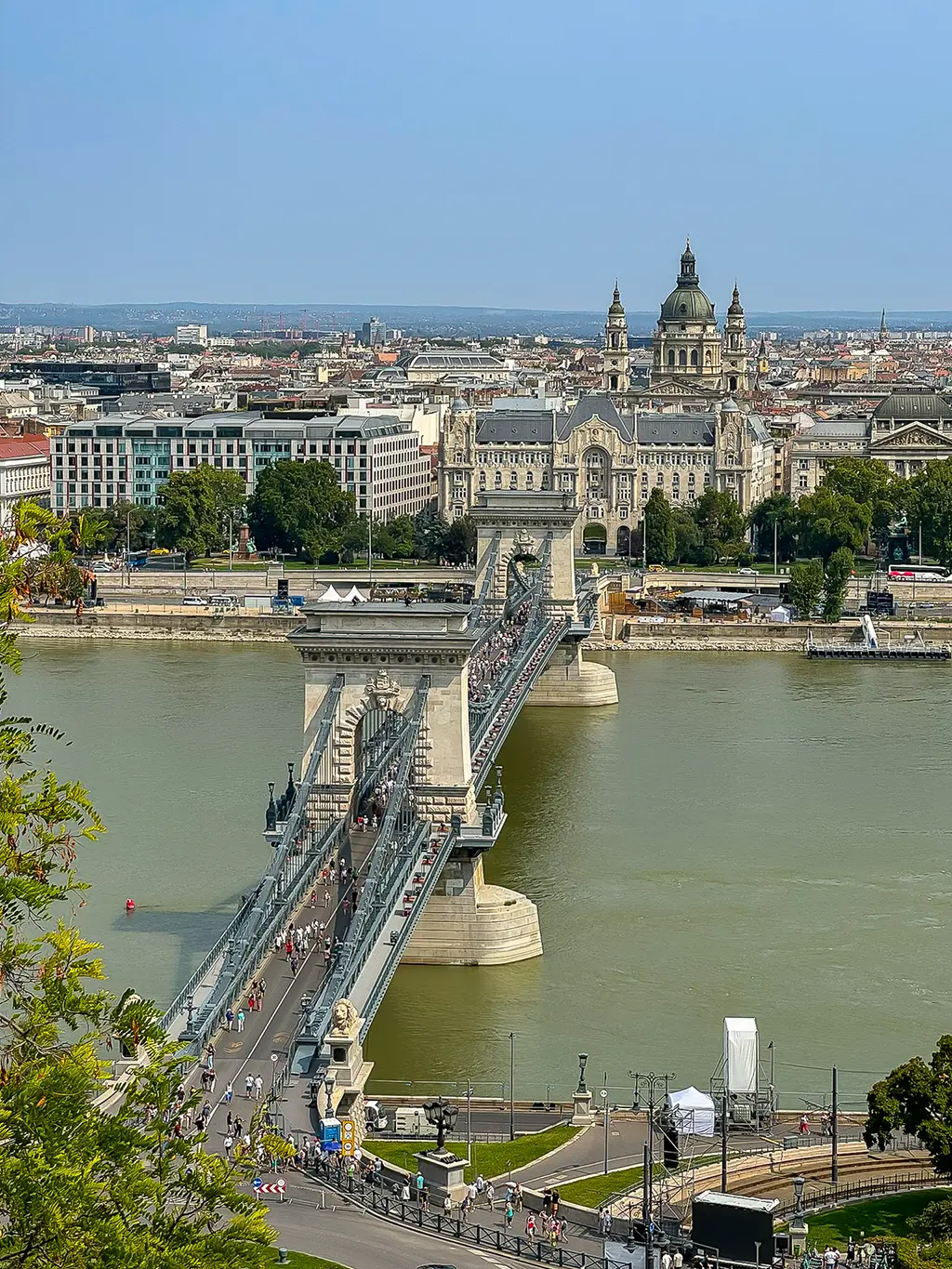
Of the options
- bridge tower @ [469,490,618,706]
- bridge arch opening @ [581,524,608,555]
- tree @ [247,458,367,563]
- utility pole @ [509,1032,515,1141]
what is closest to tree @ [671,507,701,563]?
bridge arch opening @ [581,524,608,555]

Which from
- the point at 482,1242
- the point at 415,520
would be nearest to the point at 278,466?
the point at 415,520

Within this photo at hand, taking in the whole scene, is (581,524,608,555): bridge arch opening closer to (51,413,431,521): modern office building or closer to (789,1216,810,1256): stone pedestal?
(51,413,431,521): modern office building

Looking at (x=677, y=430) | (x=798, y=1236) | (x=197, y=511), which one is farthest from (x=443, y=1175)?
(x=677, y=430)

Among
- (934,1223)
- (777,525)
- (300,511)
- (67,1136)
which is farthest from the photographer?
(777,525)

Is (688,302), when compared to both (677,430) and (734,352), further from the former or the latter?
(677,430)

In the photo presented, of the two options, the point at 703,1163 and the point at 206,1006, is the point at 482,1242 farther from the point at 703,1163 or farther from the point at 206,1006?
the point at 206,1006

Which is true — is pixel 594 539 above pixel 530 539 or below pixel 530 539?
below
